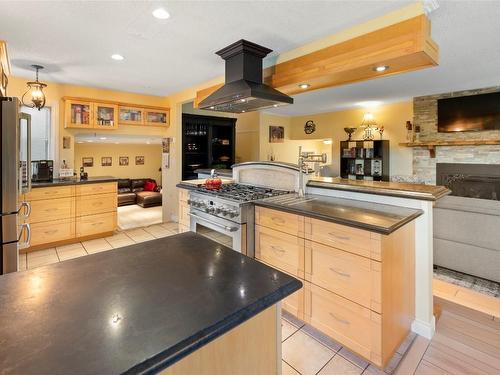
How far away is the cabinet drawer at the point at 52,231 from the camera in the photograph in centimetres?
391

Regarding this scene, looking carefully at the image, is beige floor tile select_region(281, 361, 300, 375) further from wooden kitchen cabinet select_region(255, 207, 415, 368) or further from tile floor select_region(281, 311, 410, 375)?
wooden kitchen cabinet select_region(255, 207, 415, 368)

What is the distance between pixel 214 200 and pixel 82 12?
1923 mm

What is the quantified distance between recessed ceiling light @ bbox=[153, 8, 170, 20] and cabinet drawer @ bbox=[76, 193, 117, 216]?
10.3 ft

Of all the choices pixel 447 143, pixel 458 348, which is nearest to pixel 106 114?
pixel 458 348

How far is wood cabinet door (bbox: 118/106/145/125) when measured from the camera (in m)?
4.93

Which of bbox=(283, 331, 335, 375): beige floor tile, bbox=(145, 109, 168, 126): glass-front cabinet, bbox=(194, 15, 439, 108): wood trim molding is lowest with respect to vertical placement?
bbox=(283, 331, 335, 375): beige floor tile

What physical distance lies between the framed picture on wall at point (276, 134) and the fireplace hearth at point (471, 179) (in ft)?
12.5

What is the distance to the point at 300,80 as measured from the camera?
2.88 m

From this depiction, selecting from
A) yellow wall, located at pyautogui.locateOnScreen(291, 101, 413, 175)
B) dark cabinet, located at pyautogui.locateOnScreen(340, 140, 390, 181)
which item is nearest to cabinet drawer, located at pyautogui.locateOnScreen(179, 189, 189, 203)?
dark cabinet, located at pyautogui.locateOnScreen(340, 140, 390, 181)

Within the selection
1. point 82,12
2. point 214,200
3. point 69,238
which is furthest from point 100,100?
point 214,200

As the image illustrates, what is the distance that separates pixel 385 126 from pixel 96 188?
614cm

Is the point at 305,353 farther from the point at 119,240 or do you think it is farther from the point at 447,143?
the point at 447,143

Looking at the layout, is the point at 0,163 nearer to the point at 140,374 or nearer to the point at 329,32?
the point at 140,374

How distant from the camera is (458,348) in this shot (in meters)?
1.98
